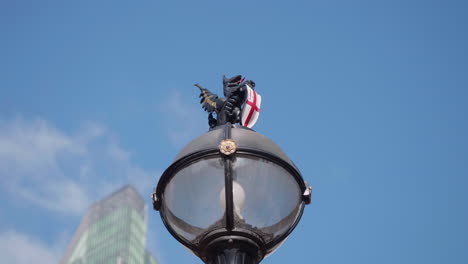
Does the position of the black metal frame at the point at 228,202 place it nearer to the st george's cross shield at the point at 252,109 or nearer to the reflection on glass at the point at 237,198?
the reflection on glass at the point at 237,198

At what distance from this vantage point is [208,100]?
24.3ft

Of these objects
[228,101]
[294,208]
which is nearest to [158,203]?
[294,208]

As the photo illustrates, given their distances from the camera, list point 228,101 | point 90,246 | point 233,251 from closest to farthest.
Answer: point 233,251, point 228,101, point 90,246

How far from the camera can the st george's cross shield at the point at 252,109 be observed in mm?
8266

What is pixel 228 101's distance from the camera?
719 cm

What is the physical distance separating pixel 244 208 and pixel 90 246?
164 metres

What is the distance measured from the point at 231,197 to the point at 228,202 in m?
0.04

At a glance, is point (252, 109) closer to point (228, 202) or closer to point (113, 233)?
point (228, 202)

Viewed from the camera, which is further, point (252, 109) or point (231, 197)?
point (252, 109)

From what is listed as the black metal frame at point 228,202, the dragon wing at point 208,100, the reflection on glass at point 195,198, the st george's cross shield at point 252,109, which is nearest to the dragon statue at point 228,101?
the dragon wing at point 208,100

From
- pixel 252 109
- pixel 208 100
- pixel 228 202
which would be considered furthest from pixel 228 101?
pixel 228 202

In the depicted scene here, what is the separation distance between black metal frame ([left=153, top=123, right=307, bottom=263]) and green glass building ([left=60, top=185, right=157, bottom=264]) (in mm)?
153587

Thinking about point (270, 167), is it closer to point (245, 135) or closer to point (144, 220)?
point (245, 135)

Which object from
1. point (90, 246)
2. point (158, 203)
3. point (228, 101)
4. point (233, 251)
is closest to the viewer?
point (233, 251)
